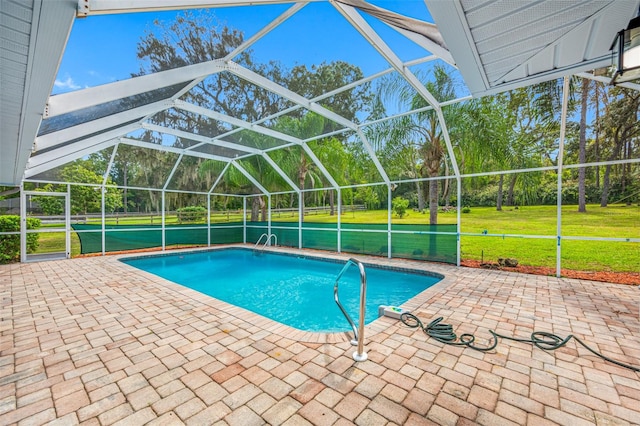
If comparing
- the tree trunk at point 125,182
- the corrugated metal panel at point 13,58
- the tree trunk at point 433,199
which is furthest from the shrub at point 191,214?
the tree trunk at point 433,199

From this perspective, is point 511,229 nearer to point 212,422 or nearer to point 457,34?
point 457,34

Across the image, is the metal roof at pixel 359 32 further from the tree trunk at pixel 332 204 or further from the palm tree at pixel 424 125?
the tree trunk at pixel 332 204

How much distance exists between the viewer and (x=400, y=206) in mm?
9742

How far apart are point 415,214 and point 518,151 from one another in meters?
4.03

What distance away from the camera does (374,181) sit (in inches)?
349

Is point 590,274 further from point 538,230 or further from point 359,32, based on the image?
point 359,32

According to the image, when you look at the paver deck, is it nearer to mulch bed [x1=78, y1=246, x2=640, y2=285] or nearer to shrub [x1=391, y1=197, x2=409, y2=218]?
mulch bed [x1=78, y1=246, x2=640, y2=285]

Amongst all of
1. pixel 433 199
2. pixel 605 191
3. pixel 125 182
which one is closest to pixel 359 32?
pixel 433 199

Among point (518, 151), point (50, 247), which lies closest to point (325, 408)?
point (518, 151)

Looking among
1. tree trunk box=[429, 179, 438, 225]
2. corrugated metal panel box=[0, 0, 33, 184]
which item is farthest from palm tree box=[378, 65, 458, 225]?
corrugated metal panel box=[0, 0, 33, 184]

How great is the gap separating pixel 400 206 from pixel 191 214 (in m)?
8.65

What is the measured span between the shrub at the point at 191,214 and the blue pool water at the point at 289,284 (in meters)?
1.98

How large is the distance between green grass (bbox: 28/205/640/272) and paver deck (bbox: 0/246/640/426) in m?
4.48

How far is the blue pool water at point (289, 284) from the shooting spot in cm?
524
